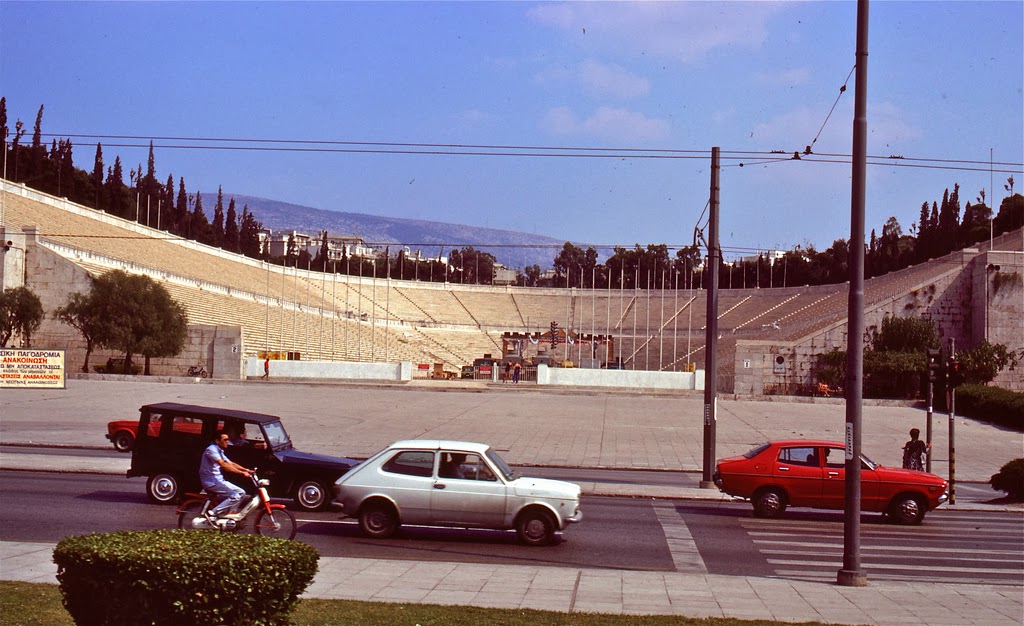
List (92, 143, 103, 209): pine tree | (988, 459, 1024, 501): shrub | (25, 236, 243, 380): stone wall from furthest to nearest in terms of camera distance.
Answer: (92, 143, 103, 209): pine tree, (25, 236, 243, 380): stone wall, (988, 459, 1024, 501): shrub

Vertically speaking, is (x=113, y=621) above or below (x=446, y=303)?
below

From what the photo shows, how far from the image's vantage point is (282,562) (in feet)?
24.2

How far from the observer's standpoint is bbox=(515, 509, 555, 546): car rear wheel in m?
16.1

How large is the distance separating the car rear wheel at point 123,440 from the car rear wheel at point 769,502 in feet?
54.4

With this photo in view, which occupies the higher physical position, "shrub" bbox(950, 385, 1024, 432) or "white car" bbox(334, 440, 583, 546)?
"shrub" bbox(950, 385, 1024, 432)

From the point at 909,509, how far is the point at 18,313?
5526 centimetres

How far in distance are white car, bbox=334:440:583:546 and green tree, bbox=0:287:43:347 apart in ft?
169

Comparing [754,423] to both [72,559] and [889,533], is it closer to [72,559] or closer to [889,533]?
[889,533]

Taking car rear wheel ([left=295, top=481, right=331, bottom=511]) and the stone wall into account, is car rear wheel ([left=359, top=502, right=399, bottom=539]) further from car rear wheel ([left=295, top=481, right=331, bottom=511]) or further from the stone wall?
the stone wall

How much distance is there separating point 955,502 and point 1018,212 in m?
89.2

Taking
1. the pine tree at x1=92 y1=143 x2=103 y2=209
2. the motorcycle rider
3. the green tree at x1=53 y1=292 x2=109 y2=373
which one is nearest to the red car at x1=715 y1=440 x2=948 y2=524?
the motorcycle rider

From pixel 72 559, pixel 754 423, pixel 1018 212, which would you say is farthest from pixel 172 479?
pixel 1018 212

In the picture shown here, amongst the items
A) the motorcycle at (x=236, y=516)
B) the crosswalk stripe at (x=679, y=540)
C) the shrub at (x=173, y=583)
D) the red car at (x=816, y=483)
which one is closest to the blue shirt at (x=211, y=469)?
the motorcycle at (x=236, y=516)

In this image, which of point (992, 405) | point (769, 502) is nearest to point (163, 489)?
point (769, 502)
